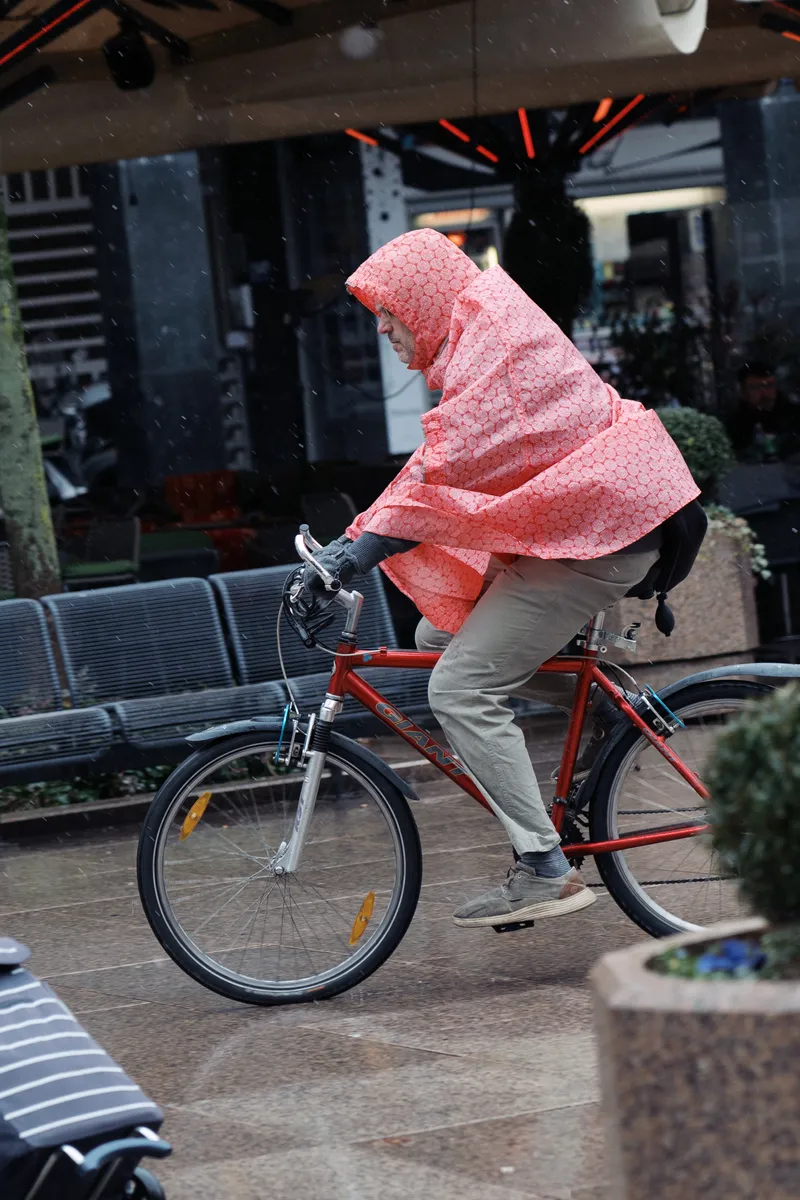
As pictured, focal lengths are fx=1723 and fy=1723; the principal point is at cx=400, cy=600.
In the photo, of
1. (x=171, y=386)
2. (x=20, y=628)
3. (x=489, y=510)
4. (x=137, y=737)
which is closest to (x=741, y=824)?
(x=489, y=510)

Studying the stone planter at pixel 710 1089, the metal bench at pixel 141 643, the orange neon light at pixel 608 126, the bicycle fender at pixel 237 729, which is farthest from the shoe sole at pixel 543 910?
the orange neon light at pixel 608 126

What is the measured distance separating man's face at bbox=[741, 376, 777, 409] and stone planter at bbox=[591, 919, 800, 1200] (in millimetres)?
8051

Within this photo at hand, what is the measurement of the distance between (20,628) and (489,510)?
10.9 feet

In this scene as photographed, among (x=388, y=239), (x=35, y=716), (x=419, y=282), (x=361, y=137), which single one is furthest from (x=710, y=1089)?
(x=361, y=137)

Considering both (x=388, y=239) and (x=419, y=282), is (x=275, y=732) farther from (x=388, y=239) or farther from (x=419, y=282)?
(x=388, y=239)

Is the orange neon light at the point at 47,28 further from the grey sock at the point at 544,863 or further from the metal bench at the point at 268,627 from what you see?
the grey sock at the point at 544,863

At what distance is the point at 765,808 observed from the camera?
234cm

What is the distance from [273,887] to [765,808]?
7.64 feet

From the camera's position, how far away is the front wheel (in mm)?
4383

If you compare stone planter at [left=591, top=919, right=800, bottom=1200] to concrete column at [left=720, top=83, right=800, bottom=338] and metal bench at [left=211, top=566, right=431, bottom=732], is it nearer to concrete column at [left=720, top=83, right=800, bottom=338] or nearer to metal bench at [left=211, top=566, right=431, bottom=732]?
metal bench at [left=211, top=566, right=431, bottom=732]

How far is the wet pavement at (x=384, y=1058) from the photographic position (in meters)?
3.33

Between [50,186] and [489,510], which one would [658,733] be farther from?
[50,186]

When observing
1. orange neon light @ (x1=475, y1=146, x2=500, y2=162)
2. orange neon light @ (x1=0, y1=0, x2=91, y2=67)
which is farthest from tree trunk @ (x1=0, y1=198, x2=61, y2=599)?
orange neon light @ (x1=475, y1=146, x2=500, y2=162)

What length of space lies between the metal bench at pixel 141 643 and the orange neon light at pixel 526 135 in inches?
158
